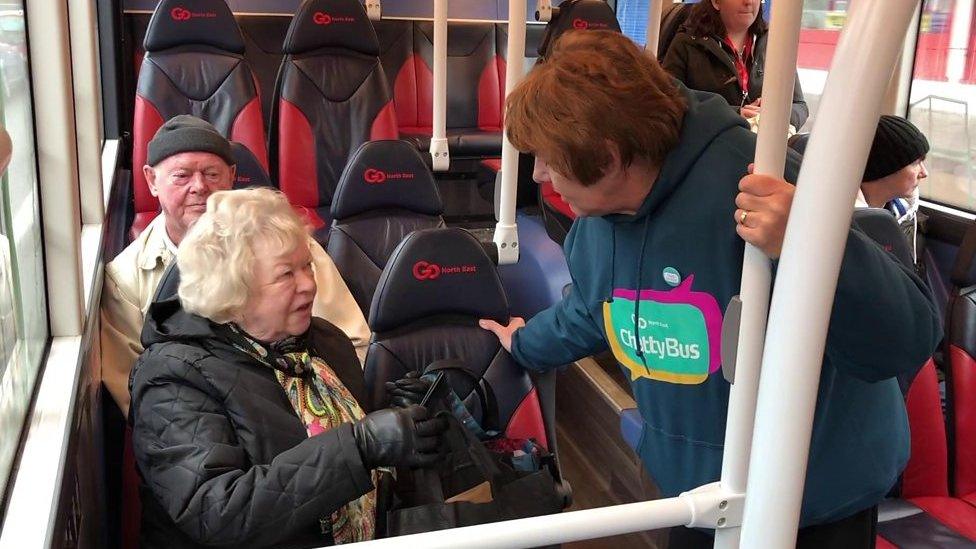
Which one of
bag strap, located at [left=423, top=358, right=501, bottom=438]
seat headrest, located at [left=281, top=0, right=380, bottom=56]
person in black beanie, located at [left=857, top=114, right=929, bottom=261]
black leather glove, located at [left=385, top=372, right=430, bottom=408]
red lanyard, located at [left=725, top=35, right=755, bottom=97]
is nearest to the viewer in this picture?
black leather glove, located at [left=385, top=372, right=430, bottom=408]

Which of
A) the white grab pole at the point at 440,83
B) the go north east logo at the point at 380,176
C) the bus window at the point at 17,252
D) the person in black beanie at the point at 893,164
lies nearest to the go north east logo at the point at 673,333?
the bus window at the point at 17,252

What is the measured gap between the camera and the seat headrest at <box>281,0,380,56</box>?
12.1ft

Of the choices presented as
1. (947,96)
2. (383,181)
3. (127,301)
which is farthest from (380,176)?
(947,96)

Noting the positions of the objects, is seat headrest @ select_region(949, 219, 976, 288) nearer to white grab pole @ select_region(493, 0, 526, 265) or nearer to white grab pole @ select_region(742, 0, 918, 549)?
white grab pole @ select_region(493, 0, 526, 265)

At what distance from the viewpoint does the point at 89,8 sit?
272cm

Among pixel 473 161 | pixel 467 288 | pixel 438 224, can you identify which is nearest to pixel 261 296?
pixel 467 288

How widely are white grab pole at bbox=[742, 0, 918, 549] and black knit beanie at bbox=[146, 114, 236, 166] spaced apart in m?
1.73

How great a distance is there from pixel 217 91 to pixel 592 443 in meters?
1.93

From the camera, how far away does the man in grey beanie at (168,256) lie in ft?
6.65

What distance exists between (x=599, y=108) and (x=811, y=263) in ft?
1.37

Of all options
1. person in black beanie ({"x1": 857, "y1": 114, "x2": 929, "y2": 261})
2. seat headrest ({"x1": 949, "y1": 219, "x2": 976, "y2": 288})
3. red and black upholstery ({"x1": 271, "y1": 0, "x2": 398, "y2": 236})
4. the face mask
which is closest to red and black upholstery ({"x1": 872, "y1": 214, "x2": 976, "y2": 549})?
seat headrest ({"x1": 949, "y1": 219, "x2": 976, "y2": 288})

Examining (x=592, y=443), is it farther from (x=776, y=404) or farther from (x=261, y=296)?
(x=776, y=404)

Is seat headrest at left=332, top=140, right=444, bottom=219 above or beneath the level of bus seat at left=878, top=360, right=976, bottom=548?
above

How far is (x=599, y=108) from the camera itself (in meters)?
1.15
